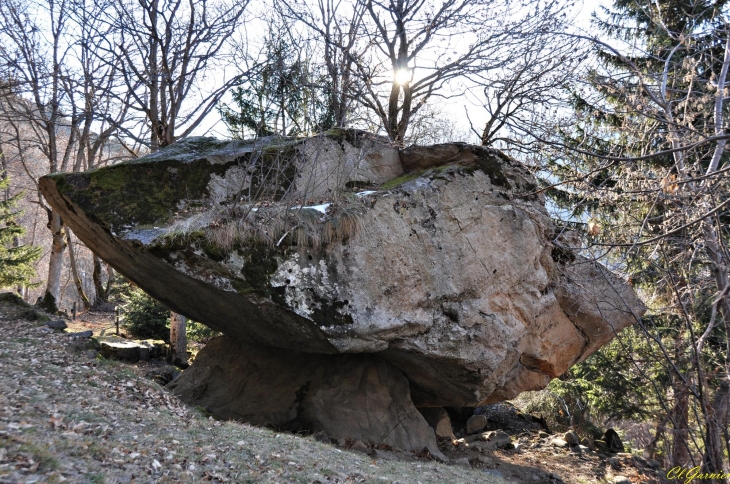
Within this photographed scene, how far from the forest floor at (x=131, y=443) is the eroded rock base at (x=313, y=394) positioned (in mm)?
667

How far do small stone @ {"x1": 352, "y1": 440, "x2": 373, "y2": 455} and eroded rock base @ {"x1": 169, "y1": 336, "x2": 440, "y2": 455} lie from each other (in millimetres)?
168

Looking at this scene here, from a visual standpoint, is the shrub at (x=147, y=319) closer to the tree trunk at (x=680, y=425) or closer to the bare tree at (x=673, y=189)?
the bare tree at (x=673, y=189)

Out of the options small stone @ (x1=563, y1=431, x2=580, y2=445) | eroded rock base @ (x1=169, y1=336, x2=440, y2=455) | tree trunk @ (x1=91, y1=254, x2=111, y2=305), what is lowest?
small stone @ (x1=563, y1=431, x2=580, y2=445)

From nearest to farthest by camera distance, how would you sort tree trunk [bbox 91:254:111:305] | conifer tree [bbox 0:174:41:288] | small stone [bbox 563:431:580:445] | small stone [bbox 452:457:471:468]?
small stone [bbox 452:457:471:468]
small stone [bbox 563:431:580:445]
conifer tree [bbox 0:174:41:288]
tree trunk [bbox 91:254:111:305]

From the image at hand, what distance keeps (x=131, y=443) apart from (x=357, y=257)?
12.0ft

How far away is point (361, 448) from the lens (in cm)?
721

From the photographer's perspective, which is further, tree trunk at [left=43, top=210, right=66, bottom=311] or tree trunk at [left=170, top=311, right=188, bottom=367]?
tree trunk at [left=43, top=210, right=66, bottom=311]

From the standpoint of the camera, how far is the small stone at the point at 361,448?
279 inches

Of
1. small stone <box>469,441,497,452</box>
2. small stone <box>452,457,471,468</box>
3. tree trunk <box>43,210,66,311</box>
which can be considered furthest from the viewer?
tree trunk <box>43,210,66,311</box>

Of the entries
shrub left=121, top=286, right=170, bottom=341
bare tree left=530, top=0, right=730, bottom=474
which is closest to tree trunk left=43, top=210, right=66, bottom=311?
shrub left=121, top=286, right=170, bottom=341

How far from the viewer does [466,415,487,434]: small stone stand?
37.2ft

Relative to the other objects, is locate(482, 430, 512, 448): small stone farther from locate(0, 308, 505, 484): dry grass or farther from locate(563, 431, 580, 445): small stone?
locate(0, 308, 505, 484): dry grass

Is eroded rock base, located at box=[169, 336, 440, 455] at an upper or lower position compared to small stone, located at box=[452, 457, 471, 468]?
upper

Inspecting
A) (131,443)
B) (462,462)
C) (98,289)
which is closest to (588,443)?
(462,462)
